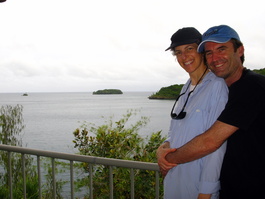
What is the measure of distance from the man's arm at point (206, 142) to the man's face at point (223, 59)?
0.88ft

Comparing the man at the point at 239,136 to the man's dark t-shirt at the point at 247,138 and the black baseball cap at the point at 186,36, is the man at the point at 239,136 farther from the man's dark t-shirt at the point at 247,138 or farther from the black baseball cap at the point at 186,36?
the black baseball cap at the point at 186,36

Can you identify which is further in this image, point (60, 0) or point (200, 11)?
point (60, 0)

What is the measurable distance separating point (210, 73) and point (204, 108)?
23 cm

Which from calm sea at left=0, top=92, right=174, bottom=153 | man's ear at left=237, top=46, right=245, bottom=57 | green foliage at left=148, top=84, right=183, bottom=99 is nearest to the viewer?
man's ear at left=237, top=46, right=245, bottom=57

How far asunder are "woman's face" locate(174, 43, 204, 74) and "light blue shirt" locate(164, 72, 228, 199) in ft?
0.31

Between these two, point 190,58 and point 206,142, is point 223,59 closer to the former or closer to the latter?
point 190,58

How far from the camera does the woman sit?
1271 mm

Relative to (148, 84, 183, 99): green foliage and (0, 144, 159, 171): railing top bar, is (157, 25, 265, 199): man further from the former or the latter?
(148, 84, 183, 99): green foliage

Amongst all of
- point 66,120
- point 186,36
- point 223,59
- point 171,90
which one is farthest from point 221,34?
point 66,120

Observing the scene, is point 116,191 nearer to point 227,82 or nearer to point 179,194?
point 179,194

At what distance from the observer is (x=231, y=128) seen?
1.17 meters

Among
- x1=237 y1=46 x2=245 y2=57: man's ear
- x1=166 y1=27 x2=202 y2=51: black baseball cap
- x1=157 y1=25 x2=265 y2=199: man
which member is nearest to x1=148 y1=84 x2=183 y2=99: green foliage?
x1=166 y1=27 x2=202 y2=51: black baseball cap

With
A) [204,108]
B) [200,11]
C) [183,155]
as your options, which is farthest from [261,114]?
[200,11]

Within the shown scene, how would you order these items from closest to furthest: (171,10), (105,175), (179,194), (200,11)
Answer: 1. (179,194)
2. (200,11)
3. (105,175)
4. (171,10)
